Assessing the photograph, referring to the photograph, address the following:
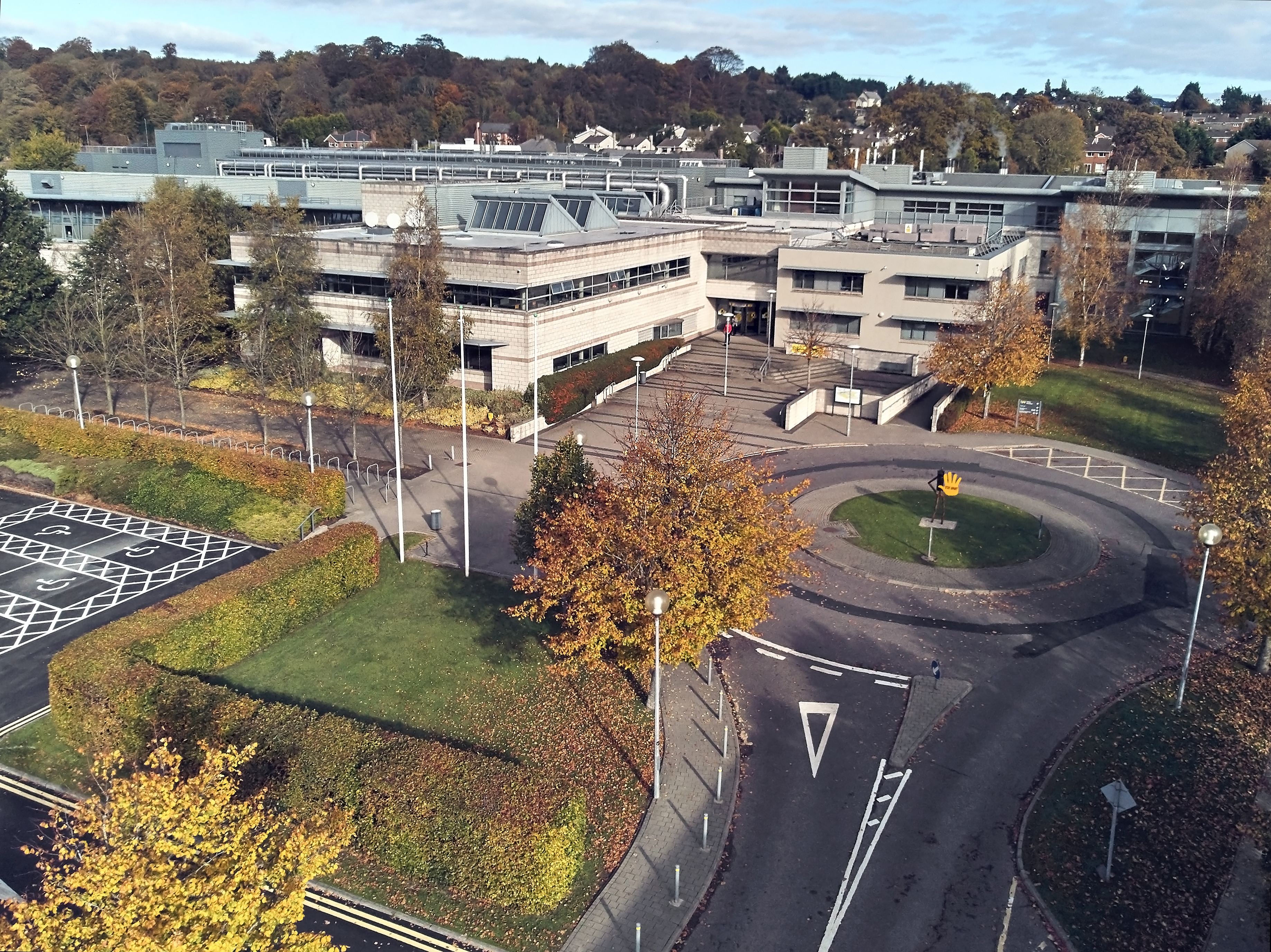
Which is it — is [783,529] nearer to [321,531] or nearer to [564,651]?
[564,651]

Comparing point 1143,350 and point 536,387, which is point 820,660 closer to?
point 536,387

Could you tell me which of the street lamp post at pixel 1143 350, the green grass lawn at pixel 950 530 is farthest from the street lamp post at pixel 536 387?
the street lamp post at pixel 1143 350

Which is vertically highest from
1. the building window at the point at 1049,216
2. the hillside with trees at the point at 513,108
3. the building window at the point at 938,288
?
the hillside with trees at the point at 513,108

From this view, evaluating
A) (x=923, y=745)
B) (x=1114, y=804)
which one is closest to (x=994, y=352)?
(x=923, y=745)

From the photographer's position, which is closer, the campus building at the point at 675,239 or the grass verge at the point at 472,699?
the grass verge at the point at 472,699

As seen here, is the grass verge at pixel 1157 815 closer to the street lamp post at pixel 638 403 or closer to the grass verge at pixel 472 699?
the grass verge at pixel 472 699

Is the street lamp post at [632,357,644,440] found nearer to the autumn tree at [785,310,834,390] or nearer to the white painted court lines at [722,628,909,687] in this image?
the autumn tree at [785,310,834,390]

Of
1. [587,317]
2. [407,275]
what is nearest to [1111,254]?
[587,317]
